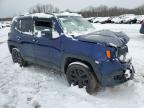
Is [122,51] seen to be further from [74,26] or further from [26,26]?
[26,26]

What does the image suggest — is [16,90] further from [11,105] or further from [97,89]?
[97,89]

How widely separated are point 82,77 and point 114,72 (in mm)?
762

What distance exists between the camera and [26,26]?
6250 millimetres

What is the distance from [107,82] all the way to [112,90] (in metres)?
0.61

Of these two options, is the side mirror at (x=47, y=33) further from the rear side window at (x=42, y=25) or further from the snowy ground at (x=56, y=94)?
the snowy ground at (x=56, y=94)

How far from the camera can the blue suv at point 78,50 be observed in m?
4.26

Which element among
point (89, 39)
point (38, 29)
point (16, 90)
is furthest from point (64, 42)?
point (16, 90)

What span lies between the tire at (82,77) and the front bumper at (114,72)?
0.90 feet

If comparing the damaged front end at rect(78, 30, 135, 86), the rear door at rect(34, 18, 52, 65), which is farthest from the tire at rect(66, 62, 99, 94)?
the rear door at rect(34, 18, 52, 65)

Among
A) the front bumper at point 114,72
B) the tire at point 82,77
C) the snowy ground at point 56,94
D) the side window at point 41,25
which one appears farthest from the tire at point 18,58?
the front bumper at point 114,72

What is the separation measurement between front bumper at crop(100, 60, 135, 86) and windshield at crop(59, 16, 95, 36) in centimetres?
115

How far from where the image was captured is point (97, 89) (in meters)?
4.91

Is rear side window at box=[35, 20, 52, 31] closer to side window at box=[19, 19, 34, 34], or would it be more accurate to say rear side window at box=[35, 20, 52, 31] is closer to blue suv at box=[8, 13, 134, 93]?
blue suv at box=[8, 13, 134, 93]

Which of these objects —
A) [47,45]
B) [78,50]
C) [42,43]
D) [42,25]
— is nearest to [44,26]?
[42,25]
